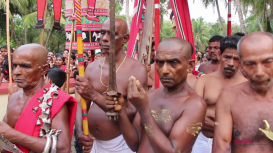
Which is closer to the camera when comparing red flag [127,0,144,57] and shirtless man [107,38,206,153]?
shirtless man [107,38,206,153]

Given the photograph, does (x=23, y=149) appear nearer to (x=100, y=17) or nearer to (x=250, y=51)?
(x=250, y=51)

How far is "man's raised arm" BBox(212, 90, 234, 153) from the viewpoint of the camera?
1863mm

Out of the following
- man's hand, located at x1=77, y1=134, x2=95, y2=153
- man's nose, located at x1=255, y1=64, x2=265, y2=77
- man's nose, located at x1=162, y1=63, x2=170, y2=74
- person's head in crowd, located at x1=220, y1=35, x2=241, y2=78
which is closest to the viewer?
man's nose, located at x1=255, y1=64, x2=265, y2=77

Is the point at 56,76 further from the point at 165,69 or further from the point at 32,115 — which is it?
the point at 165,69

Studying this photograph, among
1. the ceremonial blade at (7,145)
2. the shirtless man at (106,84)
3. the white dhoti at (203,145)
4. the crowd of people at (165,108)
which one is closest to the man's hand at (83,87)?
the crowd of people at (165,108)

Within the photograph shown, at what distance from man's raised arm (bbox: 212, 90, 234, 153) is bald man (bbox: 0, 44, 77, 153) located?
114cm

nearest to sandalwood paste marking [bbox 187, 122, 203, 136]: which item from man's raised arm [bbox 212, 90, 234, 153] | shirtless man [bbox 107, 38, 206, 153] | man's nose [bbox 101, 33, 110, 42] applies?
shirtless man [bbox 107, 38, 206, 153]

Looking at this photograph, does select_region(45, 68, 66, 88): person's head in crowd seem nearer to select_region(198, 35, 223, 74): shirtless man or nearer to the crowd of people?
the crowd of people

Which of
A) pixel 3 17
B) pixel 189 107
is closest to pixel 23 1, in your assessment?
pixel 3 17

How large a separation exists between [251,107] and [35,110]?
1639 millimetres

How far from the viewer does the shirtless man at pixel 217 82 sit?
314 centimetres

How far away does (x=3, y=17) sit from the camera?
21672 millimetres

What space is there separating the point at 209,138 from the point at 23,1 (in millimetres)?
20848

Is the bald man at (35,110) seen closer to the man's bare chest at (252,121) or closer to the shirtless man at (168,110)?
the shirtless man at (168,110)
